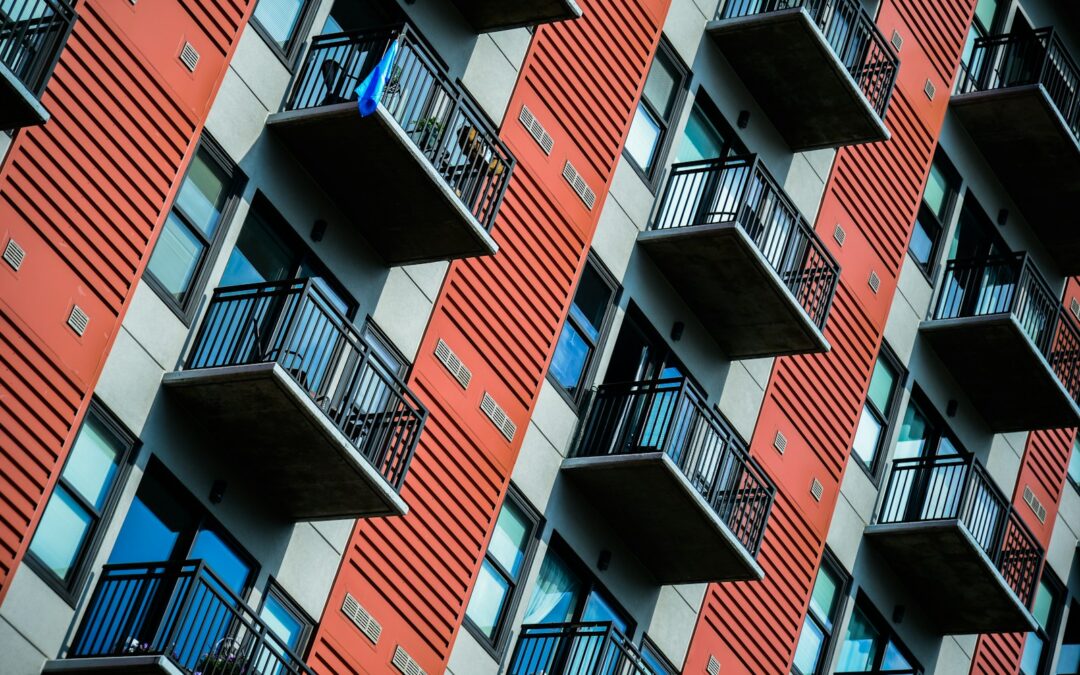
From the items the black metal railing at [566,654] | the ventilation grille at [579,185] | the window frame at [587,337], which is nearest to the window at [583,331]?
the window frame at [587,337]

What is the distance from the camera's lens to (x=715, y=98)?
30.1 meters

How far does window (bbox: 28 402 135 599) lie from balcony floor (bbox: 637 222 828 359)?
925cm

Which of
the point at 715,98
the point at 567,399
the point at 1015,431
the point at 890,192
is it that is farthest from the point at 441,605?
the point at 1015,431

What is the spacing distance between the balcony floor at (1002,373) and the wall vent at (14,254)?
56.5 ft

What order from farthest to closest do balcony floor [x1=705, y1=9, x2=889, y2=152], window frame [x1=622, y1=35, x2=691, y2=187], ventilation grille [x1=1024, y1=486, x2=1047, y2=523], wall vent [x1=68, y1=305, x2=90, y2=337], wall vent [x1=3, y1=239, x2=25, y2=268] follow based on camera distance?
ventilation grille [x1=1024, y1=486, x2=1047, y2=523] < balcony floor [x1=705, y1=9, x2=889, y2=152] < window frame [x1=622, y1=35, x2=691, y2=187] < wall vent [x1=68, y1=305, x2=90, y2=337] < wall vent [x1=3, y1=239, x2=25, y2=268]

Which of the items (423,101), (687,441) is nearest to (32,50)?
(423,101)

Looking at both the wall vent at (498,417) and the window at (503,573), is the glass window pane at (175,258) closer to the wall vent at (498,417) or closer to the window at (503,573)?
the wall vent at (498,417)

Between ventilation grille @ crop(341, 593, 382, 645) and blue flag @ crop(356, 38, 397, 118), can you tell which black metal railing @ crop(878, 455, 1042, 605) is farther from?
blue flag @ crop(356, 38, 397, 118)

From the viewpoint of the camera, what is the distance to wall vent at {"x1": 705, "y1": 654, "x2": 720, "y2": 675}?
28.3m

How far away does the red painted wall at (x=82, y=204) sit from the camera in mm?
20094

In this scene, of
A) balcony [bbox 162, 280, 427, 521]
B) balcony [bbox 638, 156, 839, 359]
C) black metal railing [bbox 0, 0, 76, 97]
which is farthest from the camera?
balcony [bbox 638, 156, 839, 359]

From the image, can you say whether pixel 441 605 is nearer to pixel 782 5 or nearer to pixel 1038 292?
pixel 782 5

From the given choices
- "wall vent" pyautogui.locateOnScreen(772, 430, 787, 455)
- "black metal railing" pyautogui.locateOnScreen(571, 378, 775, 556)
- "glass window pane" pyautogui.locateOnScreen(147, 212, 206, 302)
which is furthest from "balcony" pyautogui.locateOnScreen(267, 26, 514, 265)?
"wall vent" pyautogui.locateOnScreen(772, 430, 787, 455)

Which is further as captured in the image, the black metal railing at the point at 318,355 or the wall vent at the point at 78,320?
the black metal railing at the point at 318,355
